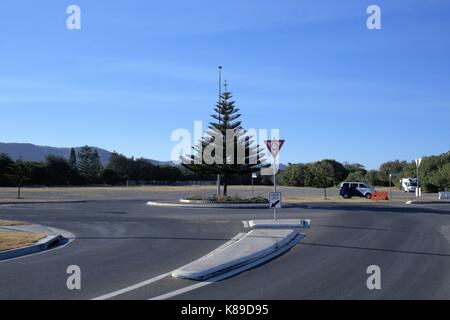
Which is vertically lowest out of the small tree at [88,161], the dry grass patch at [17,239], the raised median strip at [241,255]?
the dry grass patch at [17,239]

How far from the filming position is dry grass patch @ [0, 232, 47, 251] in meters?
14.1

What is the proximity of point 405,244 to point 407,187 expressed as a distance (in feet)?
190

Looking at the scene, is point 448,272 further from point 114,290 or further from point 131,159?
point 131,159

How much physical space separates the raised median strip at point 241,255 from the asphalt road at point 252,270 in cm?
36

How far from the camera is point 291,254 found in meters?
12.8

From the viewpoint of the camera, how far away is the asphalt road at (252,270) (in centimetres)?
870

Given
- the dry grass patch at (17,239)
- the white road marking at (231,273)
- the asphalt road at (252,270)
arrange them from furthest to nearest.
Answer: the dry grass patch at (17,239)
the asphalt road at (252,270)
the white road marking at (231,273)

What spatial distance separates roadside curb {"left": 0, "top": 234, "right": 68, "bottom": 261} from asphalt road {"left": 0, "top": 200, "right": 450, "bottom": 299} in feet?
1.45

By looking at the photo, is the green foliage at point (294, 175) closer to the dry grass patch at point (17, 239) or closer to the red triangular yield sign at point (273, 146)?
the red triangular yield sign at point (273, 146)

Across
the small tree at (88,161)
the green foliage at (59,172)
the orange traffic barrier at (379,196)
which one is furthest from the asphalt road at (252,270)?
the small tree at (88,161)

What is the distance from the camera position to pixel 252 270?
10.6 meters

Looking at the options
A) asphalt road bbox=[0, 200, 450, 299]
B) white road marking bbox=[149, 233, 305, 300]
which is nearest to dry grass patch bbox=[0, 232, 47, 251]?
asphalt road bbox=[0, 200, 450, 299]

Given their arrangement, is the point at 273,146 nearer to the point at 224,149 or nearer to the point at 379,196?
the point at 224,149
